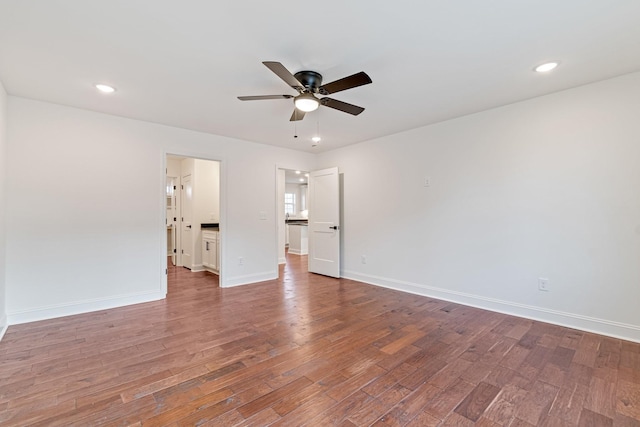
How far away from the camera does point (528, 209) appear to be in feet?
10.8

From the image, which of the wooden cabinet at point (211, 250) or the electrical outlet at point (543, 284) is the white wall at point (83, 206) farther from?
the electrical outlet at point (543, 284)

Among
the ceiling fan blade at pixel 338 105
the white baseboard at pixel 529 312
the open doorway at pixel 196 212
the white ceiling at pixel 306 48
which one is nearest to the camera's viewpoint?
the white ceiling at pixel 306 48

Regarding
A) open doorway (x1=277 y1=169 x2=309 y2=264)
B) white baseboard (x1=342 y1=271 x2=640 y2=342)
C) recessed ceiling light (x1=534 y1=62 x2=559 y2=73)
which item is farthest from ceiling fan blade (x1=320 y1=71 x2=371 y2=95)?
open doorway (x1=277 y1=169 x2=309 y2=264)

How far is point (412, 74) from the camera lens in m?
2.65

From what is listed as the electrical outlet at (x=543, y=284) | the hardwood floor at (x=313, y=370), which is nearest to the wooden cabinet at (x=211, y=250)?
the hardwood floor at (x=313, y=370)

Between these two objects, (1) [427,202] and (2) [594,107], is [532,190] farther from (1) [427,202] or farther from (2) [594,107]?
(1) [427,202]

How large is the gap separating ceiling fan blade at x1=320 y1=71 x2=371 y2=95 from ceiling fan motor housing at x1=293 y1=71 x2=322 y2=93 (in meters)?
0.11

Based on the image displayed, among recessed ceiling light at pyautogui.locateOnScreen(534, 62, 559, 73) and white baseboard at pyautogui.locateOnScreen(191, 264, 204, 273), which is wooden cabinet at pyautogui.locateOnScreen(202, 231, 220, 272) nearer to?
white baseboard at pyautogui.locateOnScreen(191, 264, 204, 273)

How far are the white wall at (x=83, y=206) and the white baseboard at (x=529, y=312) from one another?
374cm

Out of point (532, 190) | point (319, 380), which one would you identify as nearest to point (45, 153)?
point (319, 380)

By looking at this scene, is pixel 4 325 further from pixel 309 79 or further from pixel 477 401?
pixel 477 401

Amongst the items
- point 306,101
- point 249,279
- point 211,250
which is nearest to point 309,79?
point 306,101

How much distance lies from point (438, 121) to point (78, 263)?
199 inches

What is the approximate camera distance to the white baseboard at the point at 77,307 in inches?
125
